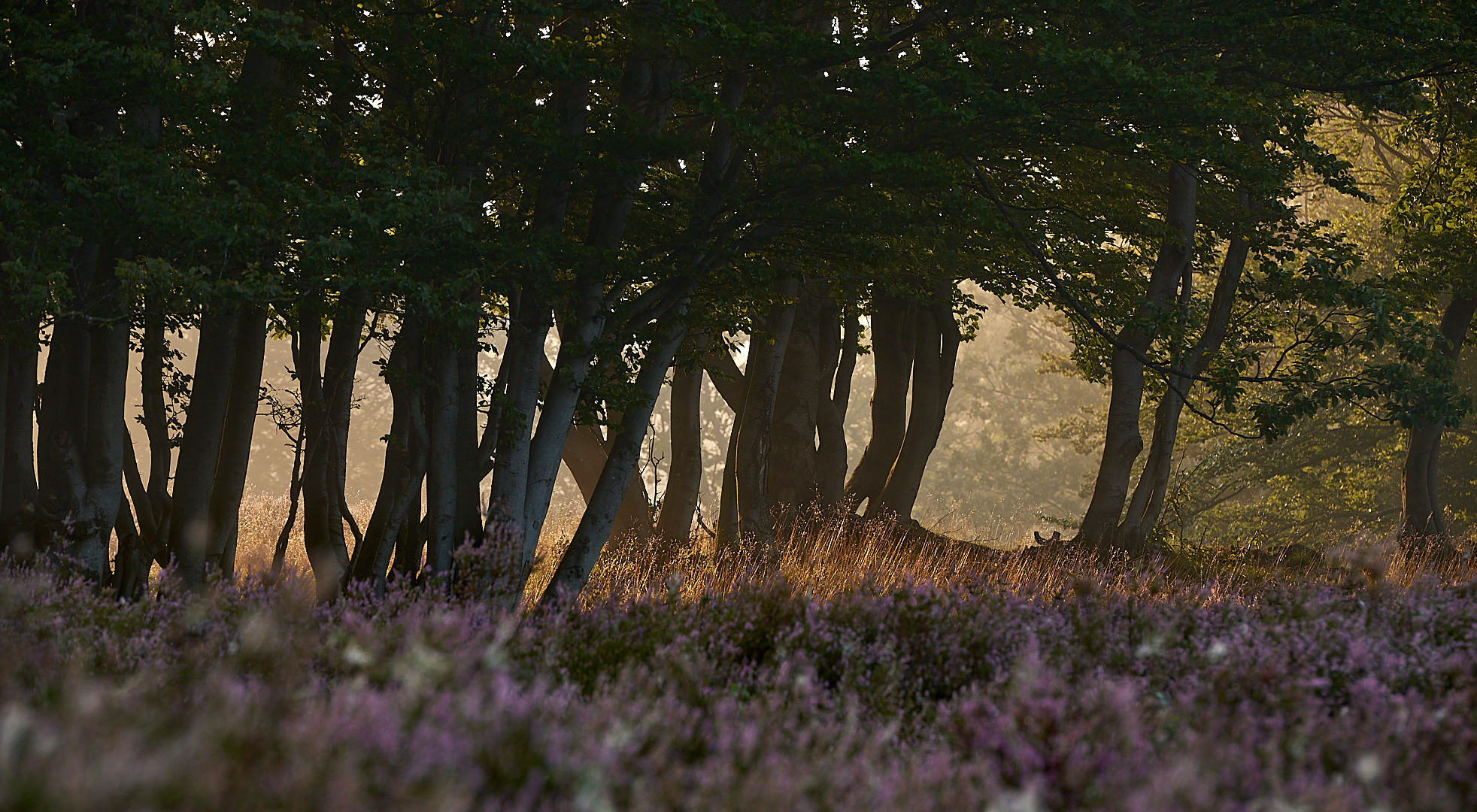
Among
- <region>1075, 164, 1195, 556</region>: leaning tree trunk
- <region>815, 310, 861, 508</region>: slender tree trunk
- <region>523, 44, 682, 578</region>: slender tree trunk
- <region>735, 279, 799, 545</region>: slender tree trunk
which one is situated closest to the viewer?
<region>523, 44, 682, 578</region>: slender tree trunk

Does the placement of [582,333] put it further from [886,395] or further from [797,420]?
[886,395]

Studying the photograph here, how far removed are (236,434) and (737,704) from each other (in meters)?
6.52

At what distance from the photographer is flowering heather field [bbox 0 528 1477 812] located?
2256mm

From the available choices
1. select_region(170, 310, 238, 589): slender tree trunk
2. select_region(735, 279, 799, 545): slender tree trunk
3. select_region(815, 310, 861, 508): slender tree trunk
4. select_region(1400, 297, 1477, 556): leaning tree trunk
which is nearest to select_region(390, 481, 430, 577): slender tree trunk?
select_region(170, 310, 238, 589): slender tree trunk

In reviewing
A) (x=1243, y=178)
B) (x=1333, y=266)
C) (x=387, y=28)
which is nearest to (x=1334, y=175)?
(x=1333, y=266)

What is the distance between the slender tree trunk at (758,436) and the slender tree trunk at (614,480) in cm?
346

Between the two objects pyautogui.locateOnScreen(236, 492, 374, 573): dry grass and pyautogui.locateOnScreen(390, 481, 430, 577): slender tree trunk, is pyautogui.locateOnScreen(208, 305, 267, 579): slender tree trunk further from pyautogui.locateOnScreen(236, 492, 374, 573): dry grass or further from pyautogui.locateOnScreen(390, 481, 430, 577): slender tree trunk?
pyautogui.locateOnScreen(390, 481, 430, 577): slender tree trunk

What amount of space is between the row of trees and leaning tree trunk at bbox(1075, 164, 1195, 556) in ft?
6.18

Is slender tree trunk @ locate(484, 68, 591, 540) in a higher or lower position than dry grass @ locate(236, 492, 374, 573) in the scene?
higher

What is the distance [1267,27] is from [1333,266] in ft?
15.6

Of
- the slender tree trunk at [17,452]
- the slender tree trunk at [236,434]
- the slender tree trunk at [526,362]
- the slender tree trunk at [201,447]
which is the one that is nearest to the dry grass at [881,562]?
the slender tree trunk at [236,434]

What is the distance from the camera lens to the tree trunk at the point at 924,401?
15070 mm

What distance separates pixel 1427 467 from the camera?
1778cm

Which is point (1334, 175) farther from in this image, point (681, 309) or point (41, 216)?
point (41, 216)
